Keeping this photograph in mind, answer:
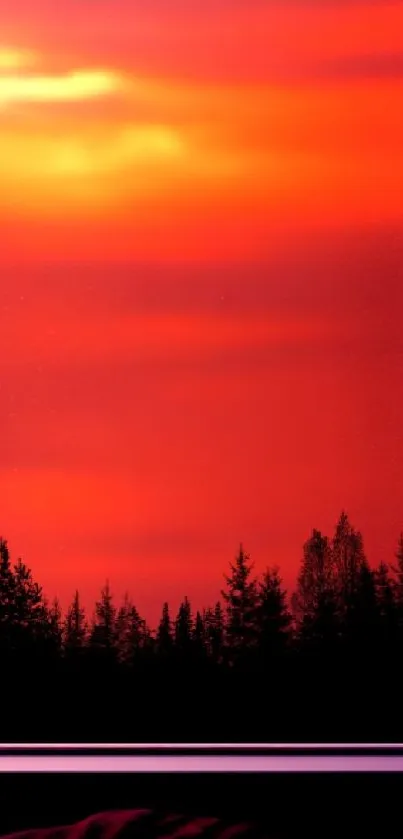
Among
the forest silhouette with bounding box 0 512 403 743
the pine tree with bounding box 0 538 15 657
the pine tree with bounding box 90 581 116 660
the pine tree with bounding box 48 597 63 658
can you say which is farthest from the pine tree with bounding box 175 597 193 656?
the pine tree with bounding box 0 538 15 657

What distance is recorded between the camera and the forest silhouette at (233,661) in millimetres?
2365

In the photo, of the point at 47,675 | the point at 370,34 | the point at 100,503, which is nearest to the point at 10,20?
the point at 370,34

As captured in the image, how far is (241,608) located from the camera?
240 centimetres

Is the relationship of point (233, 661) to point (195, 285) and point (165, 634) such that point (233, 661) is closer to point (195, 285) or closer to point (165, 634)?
point (165, 634)

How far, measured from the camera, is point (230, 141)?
7.92 feet

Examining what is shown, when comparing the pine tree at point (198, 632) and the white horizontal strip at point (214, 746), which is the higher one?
the pine tree at point (198, 632)

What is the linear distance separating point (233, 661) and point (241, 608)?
4.2 inches

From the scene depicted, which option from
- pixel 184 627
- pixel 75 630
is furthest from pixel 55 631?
pixel 184 627

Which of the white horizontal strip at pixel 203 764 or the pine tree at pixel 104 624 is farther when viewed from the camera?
the pine tree at pixel 104 624

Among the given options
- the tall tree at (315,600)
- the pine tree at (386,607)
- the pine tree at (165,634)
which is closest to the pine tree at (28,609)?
the pine tree at (165,634)

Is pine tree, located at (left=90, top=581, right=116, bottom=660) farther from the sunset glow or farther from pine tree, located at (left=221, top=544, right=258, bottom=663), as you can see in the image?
pine tree, located at (left=221, top=544, right=258, bottom=663)

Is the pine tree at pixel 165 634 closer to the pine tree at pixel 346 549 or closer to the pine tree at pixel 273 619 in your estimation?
the pine tree at pixel 273 619

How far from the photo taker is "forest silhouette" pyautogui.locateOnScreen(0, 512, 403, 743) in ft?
7.76

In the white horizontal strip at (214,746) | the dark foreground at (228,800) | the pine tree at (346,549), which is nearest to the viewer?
the dark foreground at (228,800)
